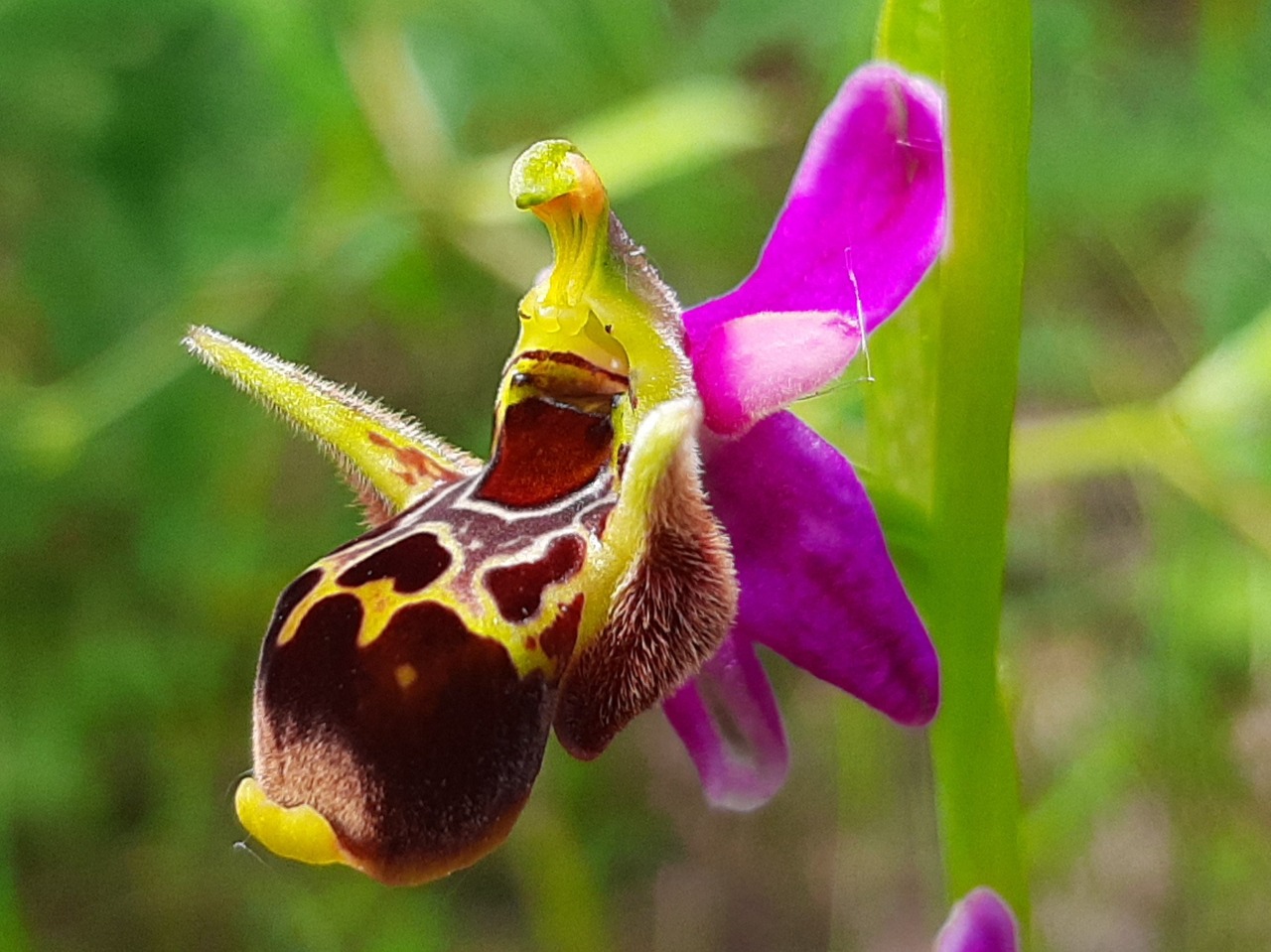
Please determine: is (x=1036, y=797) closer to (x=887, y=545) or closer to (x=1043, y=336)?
(x=1043, y=336)

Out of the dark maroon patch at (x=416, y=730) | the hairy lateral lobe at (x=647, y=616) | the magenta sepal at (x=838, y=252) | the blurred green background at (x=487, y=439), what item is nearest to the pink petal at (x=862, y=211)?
the magenta sepal at (x=838, y=252)

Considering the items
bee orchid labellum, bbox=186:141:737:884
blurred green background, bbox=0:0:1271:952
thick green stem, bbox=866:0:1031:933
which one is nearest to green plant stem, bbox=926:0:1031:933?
thick green stem, bbox=866:0:1031:933

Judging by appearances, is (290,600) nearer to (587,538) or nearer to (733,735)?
(587,538)

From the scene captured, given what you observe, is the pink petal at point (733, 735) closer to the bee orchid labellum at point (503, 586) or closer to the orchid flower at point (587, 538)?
the orchid flower at point (587, 538)

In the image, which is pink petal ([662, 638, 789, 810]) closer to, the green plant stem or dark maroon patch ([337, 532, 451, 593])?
the green plant stem

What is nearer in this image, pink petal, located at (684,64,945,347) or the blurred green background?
pink petal, located at (684,64,945,347)

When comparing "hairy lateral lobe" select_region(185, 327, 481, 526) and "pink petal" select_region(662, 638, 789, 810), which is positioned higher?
"hairy lateral lobe" select_region(185, 327, 481, 526)
